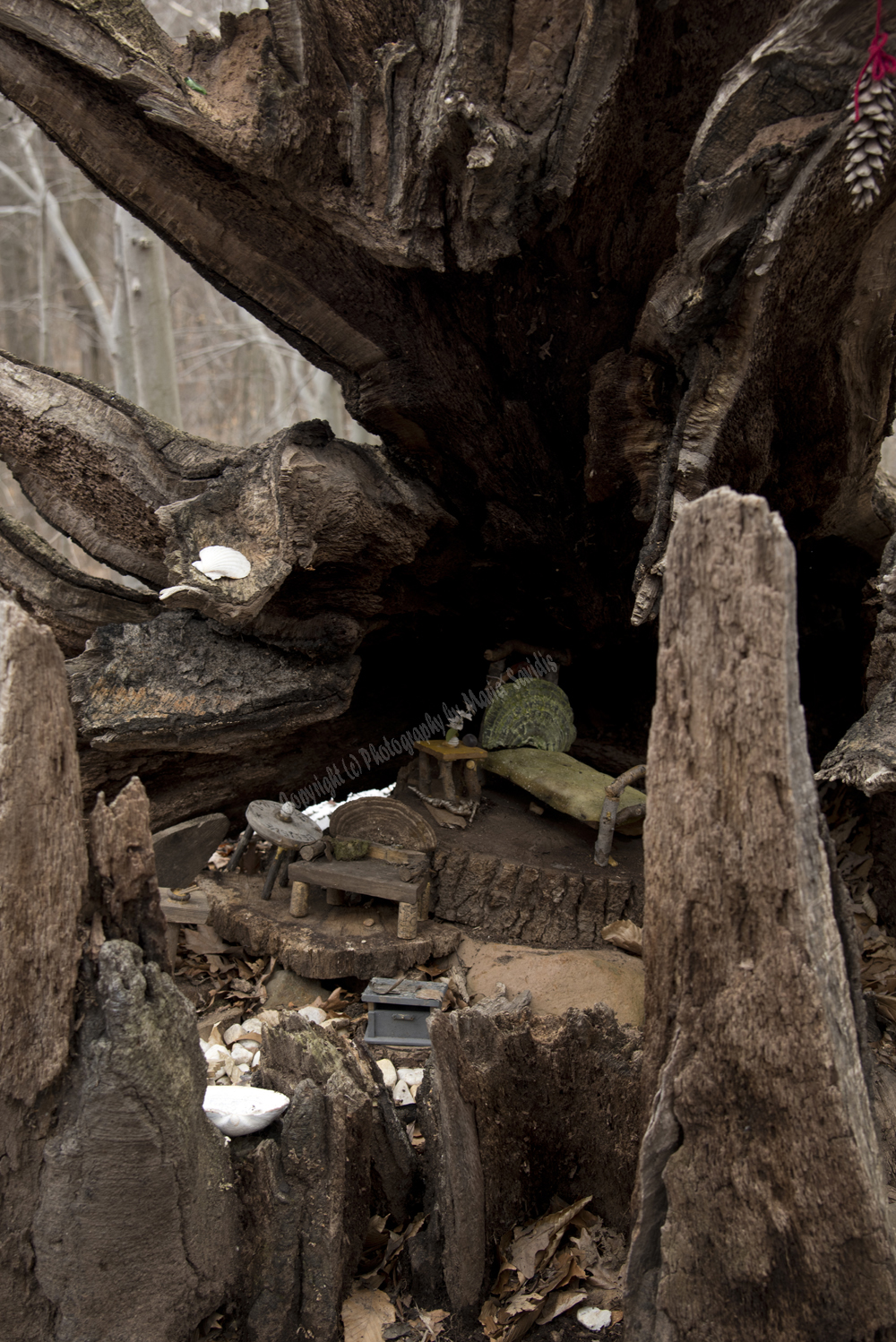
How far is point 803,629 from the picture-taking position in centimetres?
399

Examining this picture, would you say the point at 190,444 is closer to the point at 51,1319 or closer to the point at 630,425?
the point at 630,425

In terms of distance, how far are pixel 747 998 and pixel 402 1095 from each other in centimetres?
158

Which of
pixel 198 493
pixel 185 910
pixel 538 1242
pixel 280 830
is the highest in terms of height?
pixel 198 493

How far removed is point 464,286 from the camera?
2.86 metres

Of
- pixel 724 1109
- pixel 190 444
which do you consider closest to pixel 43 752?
pixel 724 1109

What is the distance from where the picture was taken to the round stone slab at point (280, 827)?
11.4 feet

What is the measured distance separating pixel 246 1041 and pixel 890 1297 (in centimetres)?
214

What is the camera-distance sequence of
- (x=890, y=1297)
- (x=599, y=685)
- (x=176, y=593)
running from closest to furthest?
(x=890, y=1297) < (x=176, y=593) < (x=599, y=685)

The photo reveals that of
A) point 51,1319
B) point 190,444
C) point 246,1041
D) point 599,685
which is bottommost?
point 246,1041

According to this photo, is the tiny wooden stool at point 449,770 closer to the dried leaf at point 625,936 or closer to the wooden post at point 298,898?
the wooden post at point 298,898

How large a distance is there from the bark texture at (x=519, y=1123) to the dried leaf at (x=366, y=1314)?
0.10 meters

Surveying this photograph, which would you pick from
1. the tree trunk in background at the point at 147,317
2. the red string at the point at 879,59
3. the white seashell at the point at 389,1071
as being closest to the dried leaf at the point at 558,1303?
the white seashell at the point at 389,1071

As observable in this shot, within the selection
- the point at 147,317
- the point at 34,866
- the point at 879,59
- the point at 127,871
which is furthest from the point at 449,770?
the point at 147,317

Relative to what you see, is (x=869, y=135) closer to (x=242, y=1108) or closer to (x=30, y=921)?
(x=30, y=921)
